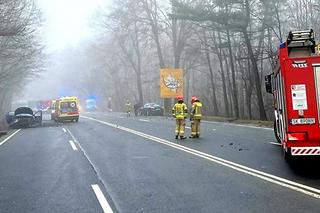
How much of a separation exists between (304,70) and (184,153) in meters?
5.63

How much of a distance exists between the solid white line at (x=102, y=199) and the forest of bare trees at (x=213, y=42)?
22.4 feet

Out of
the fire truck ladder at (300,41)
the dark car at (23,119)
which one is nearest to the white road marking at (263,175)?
the fire truck ladder at (300,41)

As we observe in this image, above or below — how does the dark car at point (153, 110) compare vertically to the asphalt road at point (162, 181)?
above

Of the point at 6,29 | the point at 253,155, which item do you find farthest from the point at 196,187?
the point at 6,29

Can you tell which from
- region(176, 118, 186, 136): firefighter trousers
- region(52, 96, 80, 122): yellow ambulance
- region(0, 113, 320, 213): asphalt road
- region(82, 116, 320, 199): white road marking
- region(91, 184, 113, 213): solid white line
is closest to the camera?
region(91, 184, 113, 213): solid white line

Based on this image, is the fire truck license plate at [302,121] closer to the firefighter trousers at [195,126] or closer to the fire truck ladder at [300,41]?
the fire truck ladder at [300,41]

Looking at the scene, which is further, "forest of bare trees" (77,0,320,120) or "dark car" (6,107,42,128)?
"dark car" (6,107,42,128)

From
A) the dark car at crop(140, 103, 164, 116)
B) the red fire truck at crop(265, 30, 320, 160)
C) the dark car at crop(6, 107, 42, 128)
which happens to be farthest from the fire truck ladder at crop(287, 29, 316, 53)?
the dark car at crop(140, 103, 164, 116)

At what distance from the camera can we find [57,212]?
745 centimetres

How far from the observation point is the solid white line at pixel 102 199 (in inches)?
294

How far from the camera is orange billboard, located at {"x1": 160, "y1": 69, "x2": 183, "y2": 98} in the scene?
51.7 m

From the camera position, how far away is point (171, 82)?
51.8 meters

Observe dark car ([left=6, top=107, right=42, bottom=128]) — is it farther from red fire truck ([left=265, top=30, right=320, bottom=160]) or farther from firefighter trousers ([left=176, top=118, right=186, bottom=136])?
red fire truck ([left=265, top=30, right=320, bottom=160])

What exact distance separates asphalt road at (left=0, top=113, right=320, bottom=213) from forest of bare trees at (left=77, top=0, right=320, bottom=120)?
366cm
